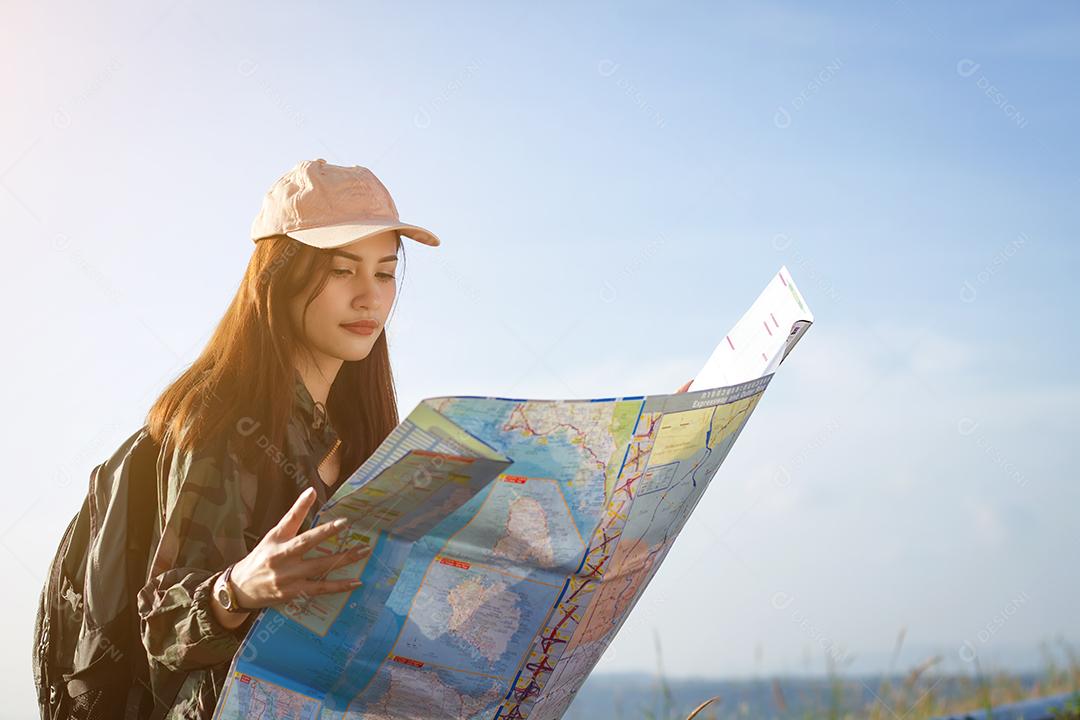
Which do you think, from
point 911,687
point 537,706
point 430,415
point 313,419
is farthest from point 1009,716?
point 430,415

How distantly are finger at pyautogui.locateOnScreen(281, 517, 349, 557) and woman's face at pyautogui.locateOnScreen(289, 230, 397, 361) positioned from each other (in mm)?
585

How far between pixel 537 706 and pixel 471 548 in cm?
30

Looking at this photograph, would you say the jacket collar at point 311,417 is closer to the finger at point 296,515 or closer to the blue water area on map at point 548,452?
the finger at point 296,515

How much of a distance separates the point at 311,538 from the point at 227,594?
0.59 feet

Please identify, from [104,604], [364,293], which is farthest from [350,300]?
[104,604]

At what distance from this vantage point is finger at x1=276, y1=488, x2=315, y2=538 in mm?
1130

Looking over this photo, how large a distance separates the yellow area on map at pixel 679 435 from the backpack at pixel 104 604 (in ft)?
2.59

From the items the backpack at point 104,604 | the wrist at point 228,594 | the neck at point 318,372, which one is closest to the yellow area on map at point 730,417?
the wrist at point 228,594

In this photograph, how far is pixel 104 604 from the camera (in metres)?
1.50

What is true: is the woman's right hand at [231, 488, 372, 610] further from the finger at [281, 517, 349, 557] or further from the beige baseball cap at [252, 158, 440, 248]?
the beige baseball cap at [252, 158, 440, 248]

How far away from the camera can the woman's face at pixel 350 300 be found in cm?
164

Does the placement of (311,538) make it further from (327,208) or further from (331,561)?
(327,208)

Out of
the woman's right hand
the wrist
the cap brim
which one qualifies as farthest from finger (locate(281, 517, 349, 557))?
the cap brim

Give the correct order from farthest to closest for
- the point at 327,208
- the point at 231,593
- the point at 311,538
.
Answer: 1. the point at 327,208
2. the point at 231,593
3. the point at 311,538
